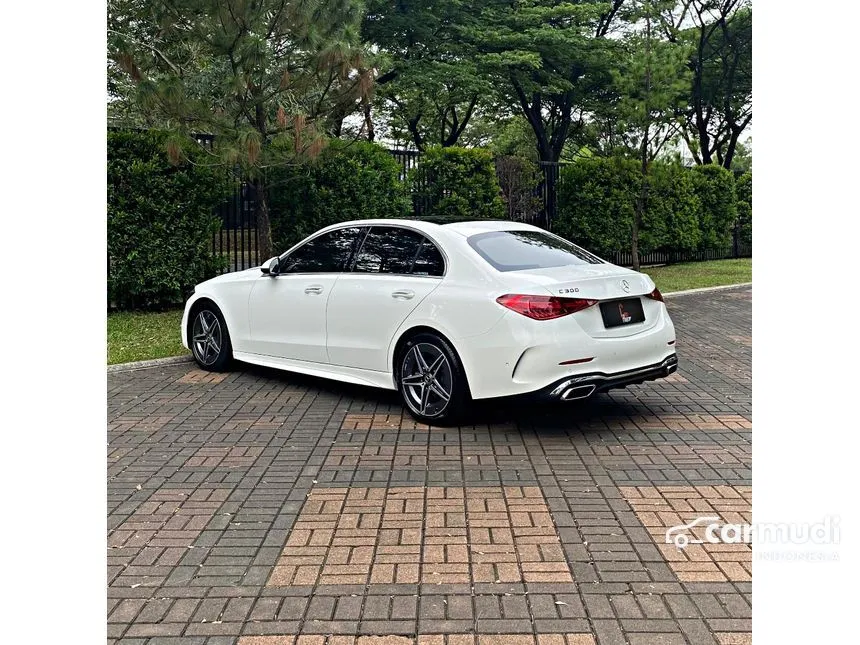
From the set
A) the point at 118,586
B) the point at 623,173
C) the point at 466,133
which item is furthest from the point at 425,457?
the point at 466,133

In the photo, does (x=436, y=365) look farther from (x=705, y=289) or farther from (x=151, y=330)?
(x=705, y=289)

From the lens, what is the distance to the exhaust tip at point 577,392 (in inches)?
244

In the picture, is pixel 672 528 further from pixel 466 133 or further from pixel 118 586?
pixel 466 133

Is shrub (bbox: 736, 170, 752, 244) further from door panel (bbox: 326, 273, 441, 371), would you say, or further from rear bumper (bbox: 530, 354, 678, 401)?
door panel (bbox: 326, 273, 441, 371)

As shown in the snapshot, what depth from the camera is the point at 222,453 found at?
6086mm

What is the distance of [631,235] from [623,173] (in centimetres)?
185

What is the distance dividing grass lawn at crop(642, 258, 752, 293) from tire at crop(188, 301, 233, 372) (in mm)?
10815

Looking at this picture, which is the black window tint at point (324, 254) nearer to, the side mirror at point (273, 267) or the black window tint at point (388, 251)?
the side mirror at point (273, 267)

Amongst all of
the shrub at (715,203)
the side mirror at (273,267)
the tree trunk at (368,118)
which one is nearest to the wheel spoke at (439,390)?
the side mirror at (273,267)

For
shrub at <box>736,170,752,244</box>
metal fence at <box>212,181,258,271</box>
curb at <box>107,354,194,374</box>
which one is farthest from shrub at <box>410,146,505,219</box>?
shrub at <box>736,170,752,244</box>

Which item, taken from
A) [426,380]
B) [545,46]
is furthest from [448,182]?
[545,46]

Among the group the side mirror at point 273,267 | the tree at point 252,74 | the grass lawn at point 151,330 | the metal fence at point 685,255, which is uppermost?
the tree at point 252,74

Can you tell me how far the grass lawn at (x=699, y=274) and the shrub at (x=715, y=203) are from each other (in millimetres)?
732
